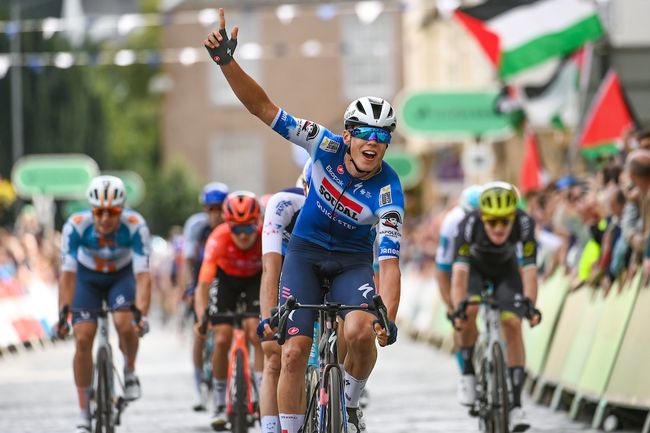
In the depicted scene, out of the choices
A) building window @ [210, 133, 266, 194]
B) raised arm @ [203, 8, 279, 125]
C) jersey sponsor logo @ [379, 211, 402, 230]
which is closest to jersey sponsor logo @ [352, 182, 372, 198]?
jersey sponsor logo @ [379, 211, 402, 230]

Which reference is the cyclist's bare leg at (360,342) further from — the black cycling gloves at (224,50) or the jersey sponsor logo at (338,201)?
the black cycling gloves at (224,50)

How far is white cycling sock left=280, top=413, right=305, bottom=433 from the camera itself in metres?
8.53

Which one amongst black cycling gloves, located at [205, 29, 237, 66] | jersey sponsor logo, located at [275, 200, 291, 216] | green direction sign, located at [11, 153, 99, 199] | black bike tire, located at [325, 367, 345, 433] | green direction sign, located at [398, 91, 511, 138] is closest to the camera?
black bike tire, located at [325, 367, 345, 433]

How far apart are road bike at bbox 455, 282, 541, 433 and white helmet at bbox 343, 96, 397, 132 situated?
10.2 feet

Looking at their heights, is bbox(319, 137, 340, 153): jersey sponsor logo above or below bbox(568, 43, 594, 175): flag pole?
below

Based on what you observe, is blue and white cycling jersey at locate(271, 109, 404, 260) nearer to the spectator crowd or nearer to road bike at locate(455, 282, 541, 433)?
road bike at locate(455, 282, 541, 433)

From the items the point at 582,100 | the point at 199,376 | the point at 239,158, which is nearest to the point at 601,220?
the point at 199,376

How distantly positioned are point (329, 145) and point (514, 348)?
3557 millimetres

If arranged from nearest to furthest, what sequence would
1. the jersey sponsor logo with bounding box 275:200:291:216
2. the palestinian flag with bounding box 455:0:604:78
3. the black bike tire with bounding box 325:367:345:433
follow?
the black bike tire with bounding box 325:367:345:433
the jersey sponsor logo with bounding box 275:200:291:216
the palestinian flag with bounding box 455:0:604:78

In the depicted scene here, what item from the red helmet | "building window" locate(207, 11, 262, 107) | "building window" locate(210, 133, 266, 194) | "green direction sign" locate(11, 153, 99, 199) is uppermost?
"building window" locate(207, 11, 262, 107)

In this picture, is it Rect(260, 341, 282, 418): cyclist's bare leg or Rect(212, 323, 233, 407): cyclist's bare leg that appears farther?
Rect(212, 323, 233, 407): cyclist's bare leg

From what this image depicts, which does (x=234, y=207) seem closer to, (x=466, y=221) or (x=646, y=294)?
(x=466, y=221)

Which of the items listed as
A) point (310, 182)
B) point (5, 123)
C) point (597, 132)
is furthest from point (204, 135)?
point (310, 182)

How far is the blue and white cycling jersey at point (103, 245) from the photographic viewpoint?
39.0 feet
